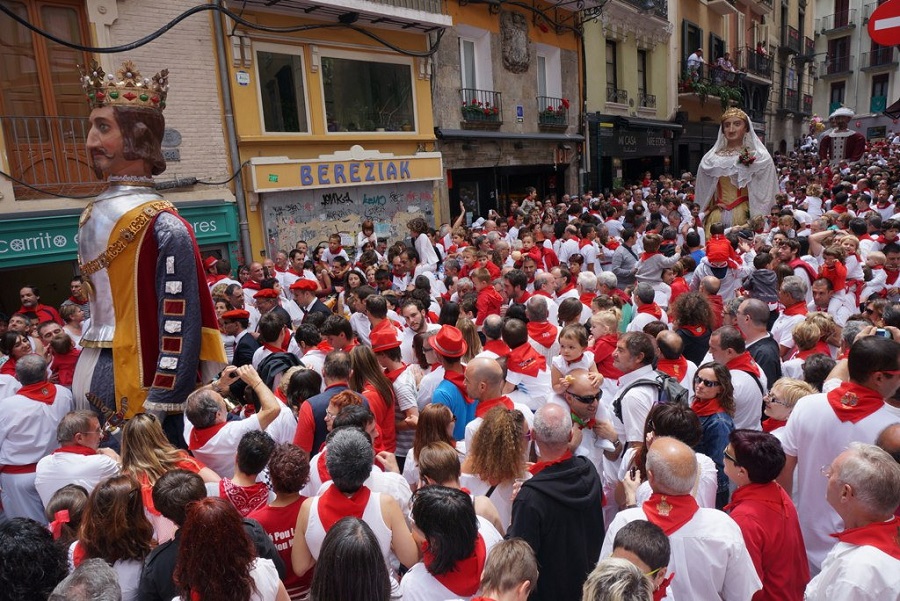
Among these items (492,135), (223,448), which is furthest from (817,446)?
(492,135)

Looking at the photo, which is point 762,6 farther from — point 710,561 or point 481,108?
point 710,561

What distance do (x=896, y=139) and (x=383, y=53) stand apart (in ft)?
91.4

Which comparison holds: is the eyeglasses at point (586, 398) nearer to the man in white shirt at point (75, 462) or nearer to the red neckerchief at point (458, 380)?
the red neckerchief at point (458, 380)

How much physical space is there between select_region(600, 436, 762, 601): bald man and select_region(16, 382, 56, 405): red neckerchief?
4003 millimetres

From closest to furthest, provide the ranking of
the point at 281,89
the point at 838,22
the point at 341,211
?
the point at 281,89, the point at 341,211, the point at 838,22

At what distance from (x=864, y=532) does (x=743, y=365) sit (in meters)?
1.80

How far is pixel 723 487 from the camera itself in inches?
143

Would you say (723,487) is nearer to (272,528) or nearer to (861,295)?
(272,528)

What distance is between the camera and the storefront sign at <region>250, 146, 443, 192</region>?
1124cm

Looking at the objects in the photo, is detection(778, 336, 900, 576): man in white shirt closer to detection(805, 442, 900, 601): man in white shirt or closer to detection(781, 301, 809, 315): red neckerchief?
detection(805, 442, 900, 601): man in white shirt

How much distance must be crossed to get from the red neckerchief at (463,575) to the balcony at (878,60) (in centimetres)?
5107

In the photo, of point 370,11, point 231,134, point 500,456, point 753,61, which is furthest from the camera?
point 753,61

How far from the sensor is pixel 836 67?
148 ft

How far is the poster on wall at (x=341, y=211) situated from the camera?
11.7 m
